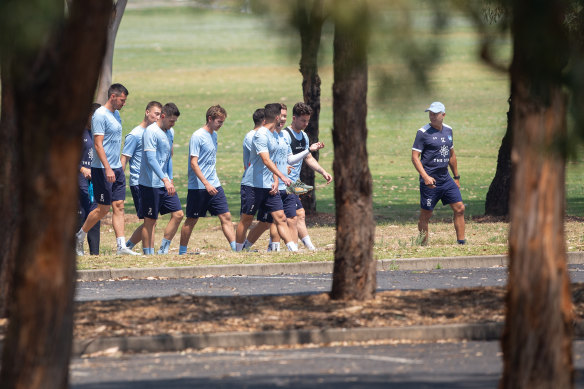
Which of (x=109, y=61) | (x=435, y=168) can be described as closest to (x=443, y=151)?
(x=435, y=168)

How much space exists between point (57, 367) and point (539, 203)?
2.60 metres

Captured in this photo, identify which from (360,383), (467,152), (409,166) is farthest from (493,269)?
(467,152)

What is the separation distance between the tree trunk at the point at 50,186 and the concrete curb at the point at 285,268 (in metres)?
7.59

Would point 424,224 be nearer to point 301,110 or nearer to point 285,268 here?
point 301,110

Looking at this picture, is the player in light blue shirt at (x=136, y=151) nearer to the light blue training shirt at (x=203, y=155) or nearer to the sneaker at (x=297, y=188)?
the light blue training shirt at (x=203, y=155)

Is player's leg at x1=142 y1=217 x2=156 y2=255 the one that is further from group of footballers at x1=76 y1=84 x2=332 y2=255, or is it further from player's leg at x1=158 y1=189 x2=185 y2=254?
player's leg at x1=158 y1=189 x2=185 y2=254

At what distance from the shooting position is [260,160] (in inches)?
616

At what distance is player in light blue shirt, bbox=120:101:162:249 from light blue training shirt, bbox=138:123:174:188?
188 mm

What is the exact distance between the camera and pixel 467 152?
36.0 meters

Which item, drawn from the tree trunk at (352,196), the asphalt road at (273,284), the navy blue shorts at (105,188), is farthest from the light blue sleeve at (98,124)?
the tree trunk at (352,196)

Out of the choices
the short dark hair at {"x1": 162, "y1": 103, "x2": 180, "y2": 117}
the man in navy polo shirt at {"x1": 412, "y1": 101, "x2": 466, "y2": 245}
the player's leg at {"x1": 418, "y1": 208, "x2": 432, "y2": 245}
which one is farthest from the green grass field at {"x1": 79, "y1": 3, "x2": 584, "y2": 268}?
the short dark hair at {"x1": 162, "y1": 103, "x2": 180, "y2": 117}

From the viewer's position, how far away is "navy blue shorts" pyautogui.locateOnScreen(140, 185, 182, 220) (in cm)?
1552

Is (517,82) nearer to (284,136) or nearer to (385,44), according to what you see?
(385,44)

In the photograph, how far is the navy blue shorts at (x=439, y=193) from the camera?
634 inches
